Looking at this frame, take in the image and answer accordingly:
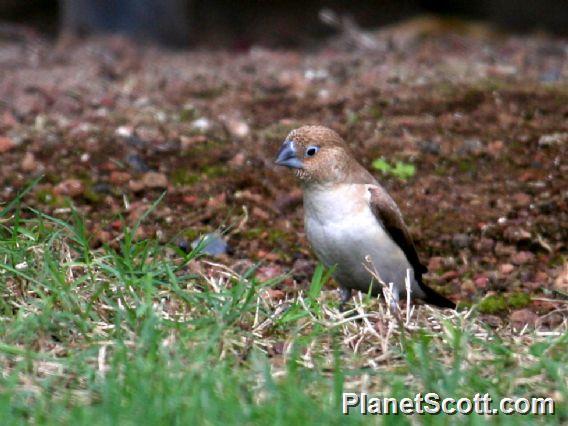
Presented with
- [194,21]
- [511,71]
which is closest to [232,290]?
[511,71]

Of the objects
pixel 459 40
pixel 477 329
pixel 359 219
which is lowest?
pixel 477 329

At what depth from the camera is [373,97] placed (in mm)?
9734

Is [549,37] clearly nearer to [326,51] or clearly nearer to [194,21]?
[326,51]

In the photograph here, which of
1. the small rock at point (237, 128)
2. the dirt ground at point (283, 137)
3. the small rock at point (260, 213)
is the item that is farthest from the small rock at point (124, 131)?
the small rock at point (260, 213)

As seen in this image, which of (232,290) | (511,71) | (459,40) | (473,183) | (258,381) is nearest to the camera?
(258,381)

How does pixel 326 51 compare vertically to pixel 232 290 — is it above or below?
above

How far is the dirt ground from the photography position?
7277mm

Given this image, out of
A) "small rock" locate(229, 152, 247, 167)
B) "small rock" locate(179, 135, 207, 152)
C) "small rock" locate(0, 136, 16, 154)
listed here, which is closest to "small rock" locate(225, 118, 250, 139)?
"small rock" locate(179, 135, 207, 152)

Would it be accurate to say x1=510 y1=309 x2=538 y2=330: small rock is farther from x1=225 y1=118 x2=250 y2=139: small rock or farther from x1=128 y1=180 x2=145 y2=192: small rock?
x1=225 y1=118 x2=250 y2=139: small rock

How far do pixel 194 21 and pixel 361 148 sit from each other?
7.07 metres

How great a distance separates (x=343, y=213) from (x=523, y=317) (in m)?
1.17

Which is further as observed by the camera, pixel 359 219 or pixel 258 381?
pixel 359 219

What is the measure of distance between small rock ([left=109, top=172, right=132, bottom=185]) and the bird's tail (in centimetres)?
247

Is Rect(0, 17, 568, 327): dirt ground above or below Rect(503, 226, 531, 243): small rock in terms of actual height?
above
